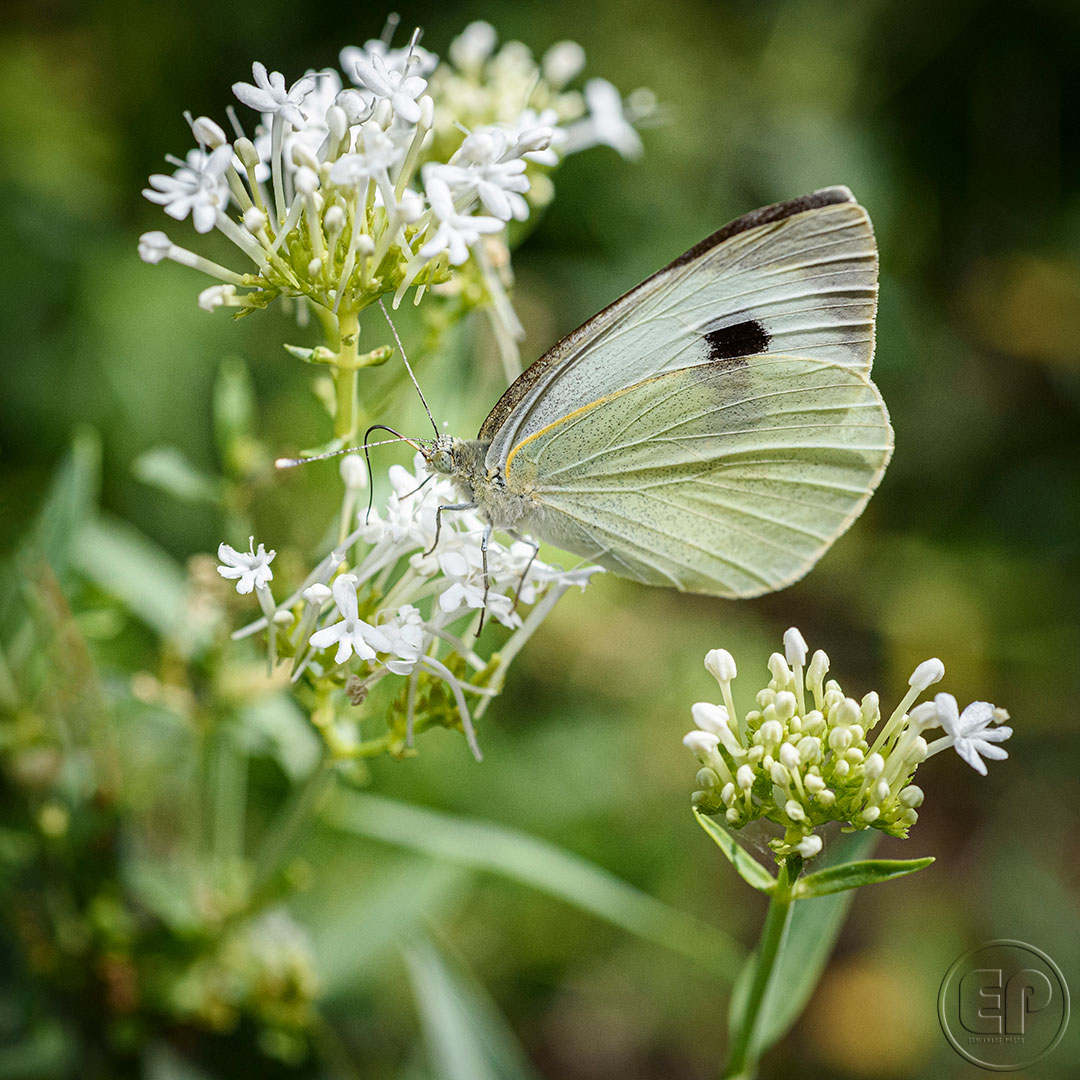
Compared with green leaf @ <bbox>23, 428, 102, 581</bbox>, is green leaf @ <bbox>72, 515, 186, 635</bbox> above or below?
below

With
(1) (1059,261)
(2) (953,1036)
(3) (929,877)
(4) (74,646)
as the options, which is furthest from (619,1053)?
(1) (1059,261)

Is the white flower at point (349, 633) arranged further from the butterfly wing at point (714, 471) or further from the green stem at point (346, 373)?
the butterfly wing at point (714, 471)

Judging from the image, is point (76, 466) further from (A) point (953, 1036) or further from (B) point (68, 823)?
(A) point (953, 1036)

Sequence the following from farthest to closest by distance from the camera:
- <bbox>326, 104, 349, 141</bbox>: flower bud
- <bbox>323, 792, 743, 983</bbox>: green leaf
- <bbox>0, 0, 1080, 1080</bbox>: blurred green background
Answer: <bbox>0, 0, 1080, 1080</bbox>: blurred green background → <bbox>323, 792, 743, 983</bbox>: green leaf → <bbox>326, 104, 349, 141</bbox>: flower bud

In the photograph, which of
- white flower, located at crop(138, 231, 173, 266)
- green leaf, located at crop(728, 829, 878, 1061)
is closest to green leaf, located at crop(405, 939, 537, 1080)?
green leaf, located at crop(728, 829, 878, 1061)

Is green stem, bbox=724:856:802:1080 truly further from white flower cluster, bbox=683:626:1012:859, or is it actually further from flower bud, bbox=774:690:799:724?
flower bud, bbox=774:690:799:724

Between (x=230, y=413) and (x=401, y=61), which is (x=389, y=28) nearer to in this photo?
(x=401, y=61)

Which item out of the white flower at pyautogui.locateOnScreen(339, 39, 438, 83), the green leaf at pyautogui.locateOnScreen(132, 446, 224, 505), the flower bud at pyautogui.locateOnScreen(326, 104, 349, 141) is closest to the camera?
the flower bud at pyautogui.locateOnScreen(326, 104, 349, 141)
